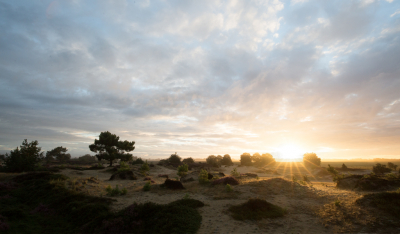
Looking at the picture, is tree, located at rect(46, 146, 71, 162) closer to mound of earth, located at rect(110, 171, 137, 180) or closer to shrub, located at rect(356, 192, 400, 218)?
mound of earth, located at rect(110, 171, 137, 180)

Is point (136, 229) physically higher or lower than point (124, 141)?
lower

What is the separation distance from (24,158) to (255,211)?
1505 inches

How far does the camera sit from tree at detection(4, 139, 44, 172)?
28.4 m

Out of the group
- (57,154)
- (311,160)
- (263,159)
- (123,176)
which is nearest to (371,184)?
(123,176)

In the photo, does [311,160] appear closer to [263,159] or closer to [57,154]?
[263,159]

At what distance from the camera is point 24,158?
29.3 meters

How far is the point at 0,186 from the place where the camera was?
1736 centimetres

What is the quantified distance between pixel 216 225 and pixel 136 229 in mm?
4200

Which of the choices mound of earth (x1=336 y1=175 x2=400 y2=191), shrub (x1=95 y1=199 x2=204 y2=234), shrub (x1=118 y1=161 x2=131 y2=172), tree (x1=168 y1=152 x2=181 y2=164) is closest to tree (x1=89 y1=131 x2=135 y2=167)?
shrub (x1=118 y1=161 x2=131 y2=172)

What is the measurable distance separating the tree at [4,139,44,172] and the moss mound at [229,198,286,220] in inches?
1419

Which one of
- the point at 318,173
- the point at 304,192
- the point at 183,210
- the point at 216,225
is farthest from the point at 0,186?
the point at 318,173

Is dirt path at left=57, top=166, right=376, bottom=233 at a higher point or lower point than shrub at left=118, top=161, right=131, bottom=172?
lower

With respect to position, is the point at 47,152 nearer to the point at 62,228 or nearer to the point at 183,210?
the point at 62,228

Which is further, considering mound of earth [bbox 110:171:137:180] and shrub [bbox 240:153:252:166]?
shrub [bbox 240:153:252:166]
